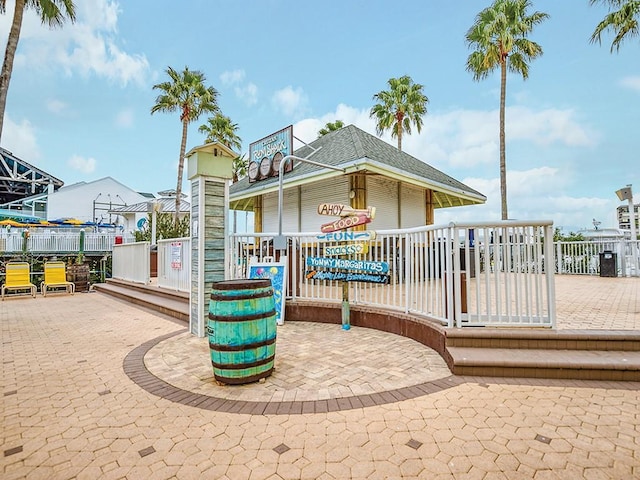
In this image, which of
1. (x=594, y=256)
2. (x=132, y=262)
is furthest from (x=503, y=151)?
(x=132, y=262)

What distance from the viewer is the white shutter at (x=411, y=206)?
11398mm

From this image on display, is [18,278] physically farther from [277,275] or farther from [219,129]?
[219,129]

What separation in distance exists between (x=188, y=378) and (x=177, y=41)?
44.8 ft

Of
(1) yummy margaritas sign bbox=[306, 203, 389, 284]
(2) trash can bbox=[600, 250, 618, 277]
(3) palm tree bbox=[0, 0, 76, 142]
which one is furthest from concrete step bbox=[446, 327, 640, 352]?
(3) palm tree bbox=[0, 0, 76, 142]

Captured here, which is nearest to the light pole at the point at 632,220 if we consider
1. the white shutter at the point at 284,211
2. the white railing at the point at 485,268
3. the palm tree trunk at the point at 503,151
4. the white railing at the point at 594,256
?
the white railing at the point at 594,256

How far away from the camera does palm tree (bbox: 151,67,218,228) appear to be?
17.5 meters

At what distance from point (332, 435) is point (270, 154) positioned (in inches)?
454

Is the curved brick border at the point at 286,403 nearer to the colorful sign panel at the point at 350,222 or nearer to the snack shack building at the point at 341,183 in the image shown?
the colorful sign panel at the point at 350,222

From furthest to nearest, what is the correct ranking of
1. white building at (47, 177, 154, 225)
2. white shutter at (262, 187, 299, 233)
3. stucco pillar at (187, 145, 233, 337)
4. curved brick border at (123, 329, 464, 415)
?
white building at (47, 177, 154, 225), white shutter at (262, 187, 299, 233), stucco pillar at (187, 145, 233, 337), curved brick border at (123, 329, 464, 415)

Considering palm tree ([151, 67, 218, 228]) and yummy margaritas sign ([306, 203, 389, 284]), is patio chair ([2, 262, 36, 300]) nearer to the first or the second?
palm tree ([151, 67, 218, 228])

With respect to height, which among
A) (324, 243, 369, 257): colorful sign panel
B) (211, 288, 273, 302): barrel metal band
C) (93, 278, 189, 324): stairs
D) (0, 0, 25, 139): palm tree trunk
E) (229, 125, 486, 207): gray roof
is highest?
(0, 0, 25, 139): palm tree trunk

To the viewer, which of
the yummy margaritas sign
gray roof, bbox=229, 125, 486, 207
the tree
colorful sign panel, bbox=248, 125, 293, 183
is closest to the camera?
the yummy margaritas sign

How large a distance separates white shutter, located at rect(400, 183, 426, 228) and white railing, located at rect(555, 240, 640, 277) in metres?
5.31

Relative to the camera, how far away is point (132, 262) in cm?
1066
